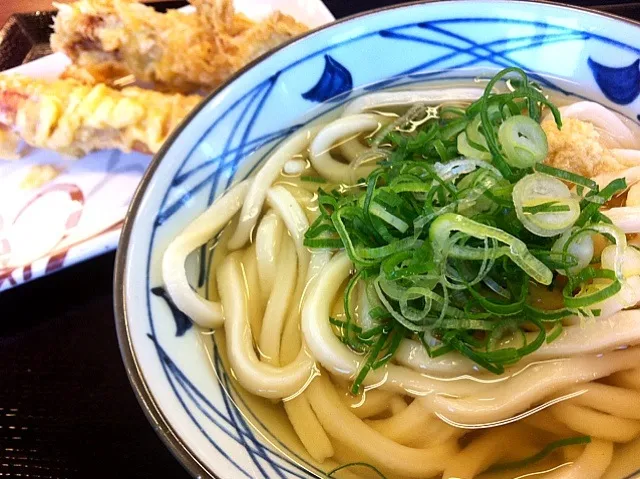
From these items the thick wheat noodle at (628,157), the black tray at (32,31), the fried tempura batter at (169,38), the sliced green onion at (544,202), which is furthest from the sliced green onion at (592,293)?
the black tray at (32,31)

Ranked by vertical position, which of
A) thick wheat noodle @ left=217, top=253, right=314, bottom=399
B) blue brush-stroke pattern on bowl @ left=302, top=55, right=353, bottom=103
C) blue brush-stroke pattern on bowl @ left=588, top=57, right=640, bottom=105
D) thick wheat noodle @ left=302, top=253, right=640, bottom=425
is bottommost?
thick wheat noodle @ left=302, top=253, right=640, bottom=425

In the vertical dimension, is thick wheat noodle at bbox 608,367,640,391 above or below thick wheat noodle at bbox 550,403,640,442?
above

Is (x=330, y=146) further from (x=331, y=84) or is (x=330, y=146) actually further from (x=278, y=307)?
(x=278, y=307)

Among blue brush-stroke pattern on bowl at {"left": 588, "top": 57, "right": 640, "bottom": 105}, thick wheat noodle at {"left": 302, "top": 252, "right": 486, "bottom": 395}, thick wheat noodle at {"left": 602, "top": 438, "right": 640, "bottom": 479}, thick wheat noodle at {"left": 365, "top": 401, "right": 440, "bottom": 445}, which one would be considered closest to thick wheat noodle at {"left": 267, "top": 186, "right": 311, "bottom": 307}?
thick wheat noodle at {"left": 302, "top": 252, "right": 486, "bottom": 395}

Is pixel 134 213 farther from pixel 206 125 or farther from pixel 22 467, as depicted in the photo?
pixel 22 467

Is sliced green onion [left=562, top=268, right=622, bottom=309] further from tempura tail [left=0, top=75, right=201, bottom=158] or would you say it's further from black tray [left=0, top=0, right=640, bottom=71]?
black tray [left=0, top=0, right=640, bottom=71]

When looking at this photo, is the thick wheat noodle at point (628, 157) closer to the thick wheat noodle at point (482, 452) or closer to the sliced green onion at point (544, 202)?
the sliced green onion at point (544, 202)

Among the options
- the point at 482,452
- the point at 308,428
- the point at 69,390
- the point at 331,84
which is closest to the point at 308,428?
the point at 308,428
